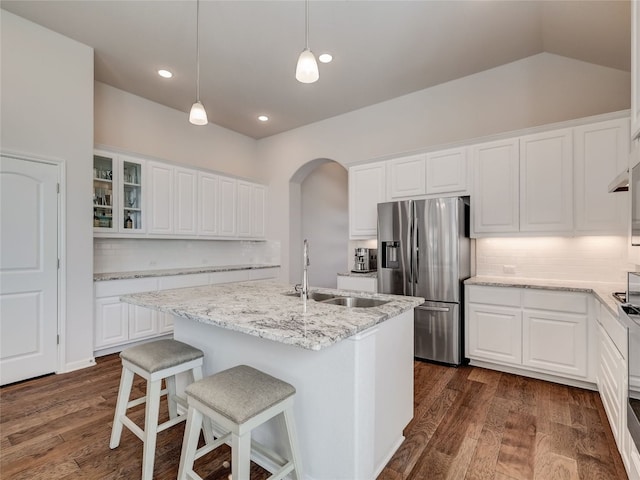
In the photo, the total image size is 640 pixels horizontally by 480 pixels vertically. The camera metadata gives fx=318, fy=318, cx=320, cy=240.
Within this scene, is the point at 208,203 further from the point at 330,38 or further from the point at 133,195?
Result: the point at 330,38

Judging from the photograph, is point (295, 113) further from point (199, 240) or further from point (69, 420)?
point (69, 420)

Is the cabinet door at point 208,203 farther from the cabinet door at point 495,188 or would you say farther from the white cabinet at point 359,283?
the cabinet door at point 495,188

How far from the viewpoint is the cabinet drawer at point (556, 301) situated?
2.66 metres

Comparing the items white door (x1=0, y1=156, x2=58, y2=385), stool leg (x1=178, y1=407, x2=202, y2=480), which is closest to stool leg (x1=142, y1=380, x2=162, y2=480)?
stool leg (x1=178, y1=407, x2=202, y2=480)

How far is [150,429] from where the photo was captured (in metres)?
1.64

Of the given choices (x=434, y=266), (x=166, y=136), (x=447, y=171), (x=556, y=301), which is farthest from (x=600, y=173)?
(x=166, y=136)

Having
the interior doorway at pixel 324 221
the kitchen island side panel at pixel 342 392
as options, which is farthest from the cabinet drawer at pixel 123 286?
the interior doorway at pixel 324 221

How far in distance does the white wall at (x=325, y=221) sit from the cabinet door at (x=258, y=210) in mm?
818

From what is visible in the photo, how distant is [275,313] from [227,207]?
12.4 feet

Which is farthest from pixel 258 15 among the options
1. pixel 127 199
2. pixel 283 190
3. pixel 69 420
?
pixel 69 420

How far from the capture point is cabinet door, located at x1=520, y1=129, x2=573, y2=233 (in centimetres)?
290

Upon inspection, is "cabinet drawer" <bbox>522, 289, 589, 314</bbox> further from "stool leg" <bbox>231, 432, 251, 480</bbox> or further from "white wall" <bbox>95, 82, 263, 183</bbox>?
"white wall" <bbox>95, 82, 263, 183</bbox>

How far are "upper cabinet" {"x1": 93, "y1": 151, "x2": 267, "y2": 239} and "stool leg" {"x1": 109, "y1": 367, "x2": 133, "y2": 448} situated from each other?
2.32 m

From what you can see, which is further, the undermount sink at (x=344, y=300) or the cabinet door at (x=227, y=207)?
the cabinet door at (x=227, y=207)
